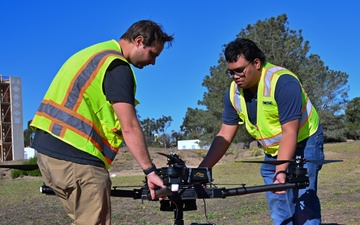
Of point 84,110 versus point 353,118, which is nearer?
point 84,110

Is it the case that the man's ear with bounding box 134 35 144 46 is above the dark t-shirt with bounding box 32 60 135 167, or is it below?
above

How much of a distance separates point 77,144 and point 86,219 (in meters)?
0.47

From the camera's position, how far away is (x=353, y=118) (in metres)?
54.7

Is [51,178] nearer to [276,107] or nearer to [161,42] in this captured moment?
[161,42]

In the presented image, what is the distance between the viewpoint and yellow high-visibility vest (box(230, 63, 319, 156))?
4.43 metres

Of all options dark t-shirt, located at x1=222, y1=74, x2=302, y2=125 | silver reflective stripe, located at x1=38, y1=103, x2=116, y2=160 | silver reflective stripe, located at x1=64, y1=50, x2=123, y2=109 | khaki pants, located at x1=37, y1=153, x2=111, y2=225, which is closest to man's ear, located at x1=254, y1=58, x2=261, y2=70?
dark t-shirt, located at x1=222, y1=74, x2=302, y2=125

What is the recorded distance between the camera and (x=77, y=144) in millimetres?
3432

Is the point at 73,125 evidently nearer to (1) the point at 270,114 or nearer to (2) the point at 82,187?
(2) the point at 82,187

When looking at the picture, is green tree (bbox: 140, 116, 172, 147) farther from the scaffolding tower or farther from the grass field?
the grass field

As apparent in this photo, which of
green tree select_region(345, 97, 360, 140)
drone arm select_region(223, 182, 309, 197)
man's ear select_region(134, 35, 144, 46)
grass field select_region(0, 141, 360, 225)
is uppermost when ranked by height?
green tree select_region(345, 97, 360, 140)

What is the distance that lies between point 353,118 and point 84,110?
54353 millimetres

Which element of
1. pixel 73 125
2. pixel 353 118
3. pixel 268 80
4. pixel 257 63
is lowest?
pixel 73 125

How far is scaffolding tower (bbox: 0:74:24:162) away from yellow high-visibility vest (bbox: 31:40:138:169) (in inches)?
2138

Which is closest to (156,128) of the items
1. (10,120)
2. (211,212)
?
(10,120)
